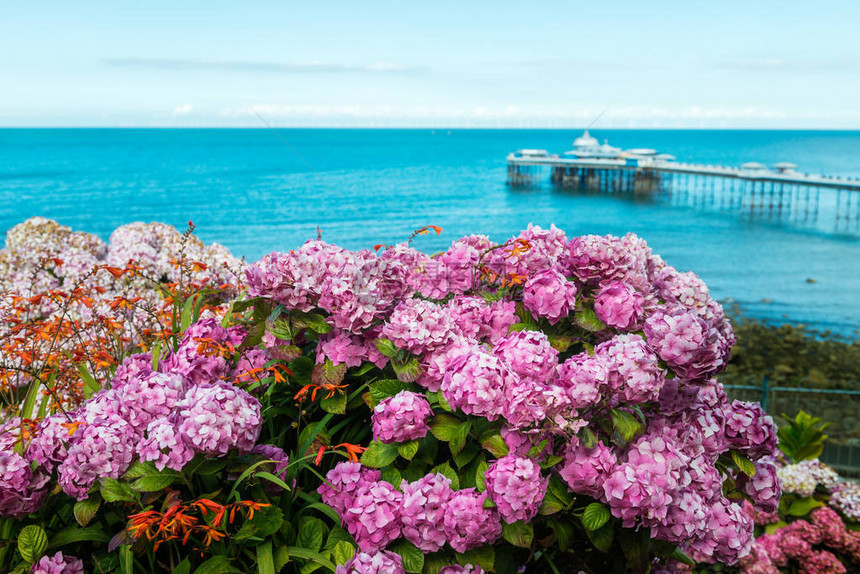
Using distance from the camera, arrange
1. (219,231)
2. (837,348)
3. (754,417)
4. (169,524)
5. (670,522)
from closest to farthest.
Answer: (169,524) < (670,522) < (754,417) < (837,348) < (219,231)

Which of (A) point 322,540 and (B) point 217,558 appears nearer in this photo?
(B) point 217,558

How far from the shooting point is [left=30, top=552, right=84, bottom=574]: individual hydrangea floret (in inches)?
84.4

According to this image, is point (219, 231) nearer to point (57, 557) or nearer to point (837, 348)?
Answer: point (837, 348)

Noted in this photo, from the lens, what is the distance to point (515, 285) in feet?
9.12

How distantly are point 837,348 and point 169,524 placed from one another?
21.8 m

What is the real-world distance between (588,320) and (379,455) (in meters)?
0.87

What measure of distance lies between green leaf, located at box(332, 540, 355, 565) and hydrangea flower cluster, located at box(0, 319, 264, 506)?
403 mm

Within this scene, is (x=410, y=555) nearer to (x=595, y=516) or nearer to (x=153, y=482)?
(x=595, y=516)

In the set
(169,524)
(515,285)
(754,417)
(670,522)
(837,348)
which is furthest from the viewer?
(837,348)

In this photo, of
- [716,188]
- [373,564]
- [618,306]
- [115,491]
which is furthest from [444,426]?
[716,188]

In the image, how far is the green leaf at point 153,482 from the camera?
76.9 inches

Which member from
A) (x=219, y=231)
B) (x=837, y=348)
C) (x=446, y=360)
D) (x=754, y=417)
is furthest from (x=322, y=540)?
(x=219, y=231)

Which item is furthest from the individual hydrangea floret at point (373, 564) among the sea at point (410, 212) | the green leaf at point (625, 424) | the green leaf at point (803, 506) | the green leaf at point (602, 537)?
the sea at point (410, 212)

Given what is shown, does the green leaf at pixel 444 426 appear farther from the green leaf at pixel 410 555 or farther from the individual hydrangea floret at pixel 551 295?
the individual hydrangea floret at pixel 551 295
